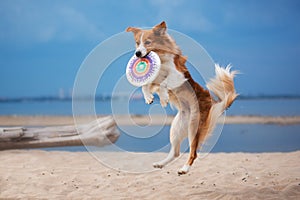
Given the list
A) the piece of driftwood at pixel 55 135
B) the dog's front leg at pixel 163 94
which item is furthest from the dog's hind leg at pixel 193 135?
the piece of driftwood at pixel 55 135

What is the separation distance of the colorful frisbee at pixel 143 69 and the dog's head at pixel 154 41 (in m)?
0.04

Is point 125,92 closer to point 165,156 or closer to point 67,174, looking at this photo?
point 165,156

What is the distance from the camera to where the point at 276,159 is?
5016 millimetres

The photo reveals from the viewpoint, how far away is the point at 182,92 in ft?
8.66

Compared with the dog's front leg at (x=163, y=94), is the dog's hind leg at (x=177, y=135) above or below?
below

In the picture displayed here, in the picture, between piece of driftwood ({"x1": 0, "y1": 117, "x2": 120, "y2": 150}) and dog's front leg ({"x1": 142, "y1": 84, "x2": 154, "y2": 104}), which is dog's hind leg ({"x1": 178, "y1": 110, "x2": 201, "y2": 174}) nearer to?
dog's front leg ({"x1": 142, "y1": 84, "x2": 154, "y2": 104})

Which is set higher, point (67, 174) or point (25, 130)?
point (25, 130)

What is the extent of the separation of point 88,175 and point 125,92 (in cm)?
174

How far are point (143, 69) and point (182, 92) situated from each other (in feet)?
1.00

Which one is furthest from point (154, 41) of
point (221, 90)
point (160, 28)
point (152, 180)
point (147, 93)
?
point (152, 180)

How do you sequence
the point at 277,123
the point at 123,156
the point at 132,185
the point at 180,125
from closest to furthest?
the point at 180,125 < the point at 123,156 < the point at 132,185 < the point at 277,123

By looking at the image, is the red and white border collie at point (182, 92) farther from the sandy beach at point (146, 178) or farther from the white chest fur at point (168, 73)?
the sandy beach at point (146, 178)

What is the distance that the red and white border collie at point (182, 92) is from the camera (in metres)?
2.55

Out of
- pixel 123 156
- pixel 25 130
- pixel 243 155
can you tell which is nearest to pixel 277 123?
pixel 243 155
